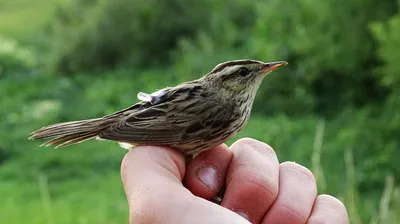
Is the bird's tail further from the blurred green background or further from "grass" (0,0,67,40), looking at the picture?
"grass" (0,0,67,40)

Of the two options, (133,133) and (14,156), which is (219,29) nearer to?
(14,156)

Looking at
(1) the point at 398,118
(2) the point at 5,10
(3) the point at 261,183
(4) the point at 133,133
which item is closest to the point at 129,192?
(4) the point at 133,133

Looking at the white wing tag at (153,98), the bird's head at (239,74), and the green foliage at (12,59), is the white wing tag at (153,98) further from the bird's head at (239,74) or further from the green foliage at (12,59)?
the green foliage at (12,59)

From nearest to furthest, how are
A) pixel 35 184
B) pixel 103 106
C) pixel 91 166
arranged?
pixel 35 184
pixel 91 166
pixel 103 106

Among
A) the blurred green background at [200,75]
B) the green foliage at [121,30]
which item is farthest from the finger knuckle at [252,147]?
the green foliage at [121,30]

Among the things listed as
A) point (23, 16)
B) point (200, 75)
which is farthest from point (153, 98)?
point (23, 16)

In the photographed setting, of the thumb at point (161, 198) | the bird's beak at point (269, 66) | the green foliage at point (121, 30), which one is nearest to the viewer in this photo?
the thumb at point (161, 198)
